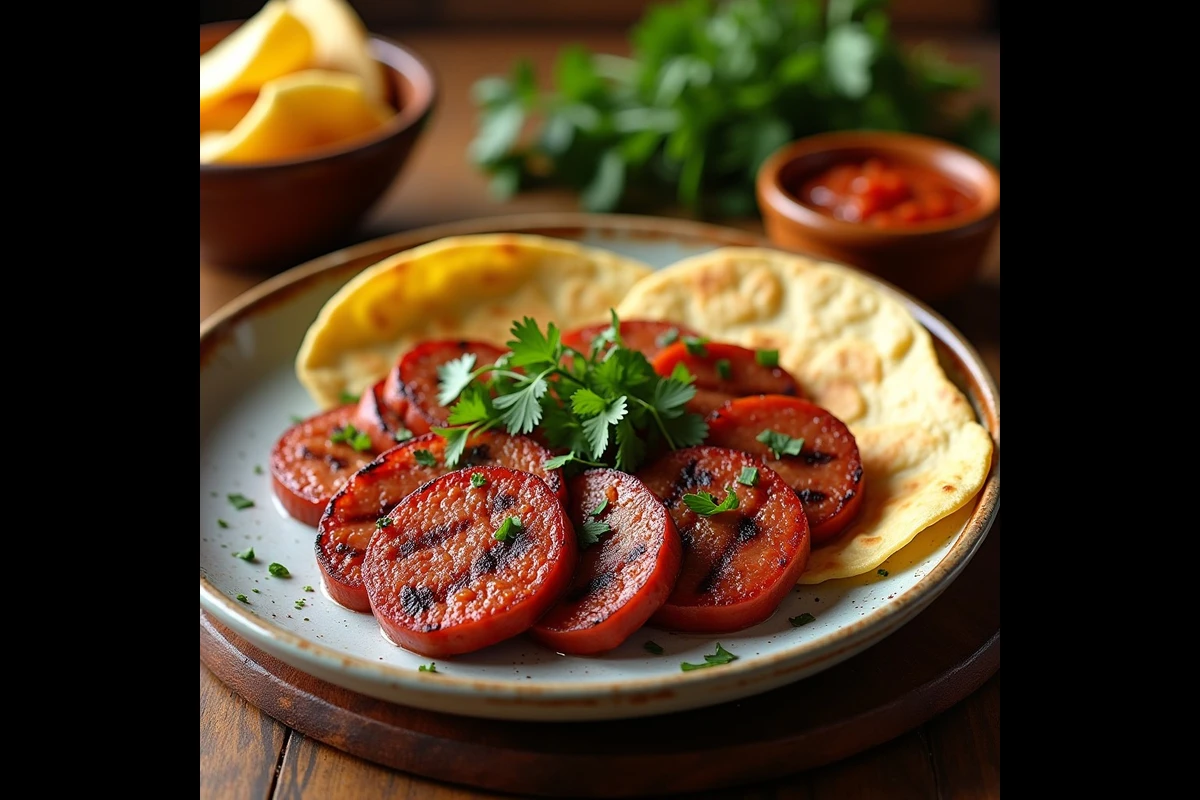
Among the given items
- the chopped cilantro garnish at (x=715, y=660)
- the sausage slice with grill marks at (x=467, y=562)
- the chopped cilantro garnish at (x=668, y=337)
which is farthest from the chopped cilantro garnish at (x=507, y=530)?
the chopped cilantro garnish at (x=668, y=337)

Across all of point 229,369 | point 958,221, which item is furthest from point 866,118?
point 229,369

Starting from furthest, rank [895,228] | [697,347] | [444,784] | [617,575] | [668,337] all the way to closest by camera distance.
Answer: [895,228], [668,337], [697,347], [617,575], [444,784]

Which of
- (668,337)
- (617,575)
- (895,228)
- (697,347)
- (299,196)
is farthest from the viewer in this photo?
(299,196)

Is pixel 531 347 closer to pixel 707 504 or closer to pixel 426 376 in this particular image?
pixel 426 376

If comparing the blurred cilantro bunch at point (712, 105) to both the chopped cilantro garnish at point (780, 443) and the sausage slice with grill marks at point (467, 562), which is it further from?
the sausage slice with grill marks at point (467, 562)

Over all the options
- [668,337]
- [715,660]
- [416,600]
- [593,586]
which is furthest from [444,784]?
[668,337]

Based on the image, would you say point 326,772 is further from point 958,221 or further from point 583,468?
point 958,221
